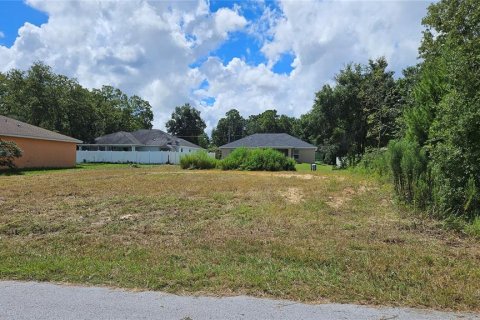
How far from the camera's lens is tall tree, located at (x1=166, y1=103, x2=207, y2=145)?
82.8m

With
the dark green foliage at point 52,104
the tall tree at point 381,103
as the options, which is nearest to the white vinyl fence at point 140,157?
the dark green foliage at point 52,104

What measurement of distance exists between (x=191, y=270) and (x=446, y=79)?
24.4 feet

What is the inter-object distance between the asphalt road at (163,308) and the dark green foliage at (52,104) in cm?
4076

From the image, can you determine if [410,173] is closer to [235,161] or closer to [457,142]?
[457,142]

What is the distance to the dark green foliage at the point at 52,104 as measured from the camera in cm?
3959

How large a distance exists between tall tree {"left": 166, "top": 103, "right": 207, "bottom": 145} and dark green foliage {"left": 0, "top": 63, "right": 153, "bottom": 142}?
2832 centimetres

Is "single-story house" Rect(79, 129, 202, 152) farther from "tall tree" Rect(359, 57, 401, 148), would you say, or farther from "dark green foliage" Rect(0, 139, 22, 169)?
"tall tree" Rect(359, 57, 401, 148)

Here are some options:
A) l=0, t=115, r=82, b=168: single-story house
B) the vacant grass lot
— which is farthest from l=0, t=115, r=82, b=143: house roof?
the vacant grass lot

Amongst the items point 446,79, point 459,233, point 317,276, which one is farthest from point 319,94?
point 317,276

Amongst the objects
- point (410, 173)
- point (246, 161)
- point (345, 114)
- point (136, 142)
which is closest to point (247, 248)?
point (410, 173)

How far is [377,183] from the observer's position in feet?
39.4

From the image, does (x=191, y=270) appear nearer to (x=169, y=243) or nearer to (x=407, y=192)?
(x=169, y=243)

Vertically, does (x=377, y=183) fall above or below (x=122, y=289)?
above

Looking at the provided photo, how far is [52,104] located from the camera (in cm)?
4084
